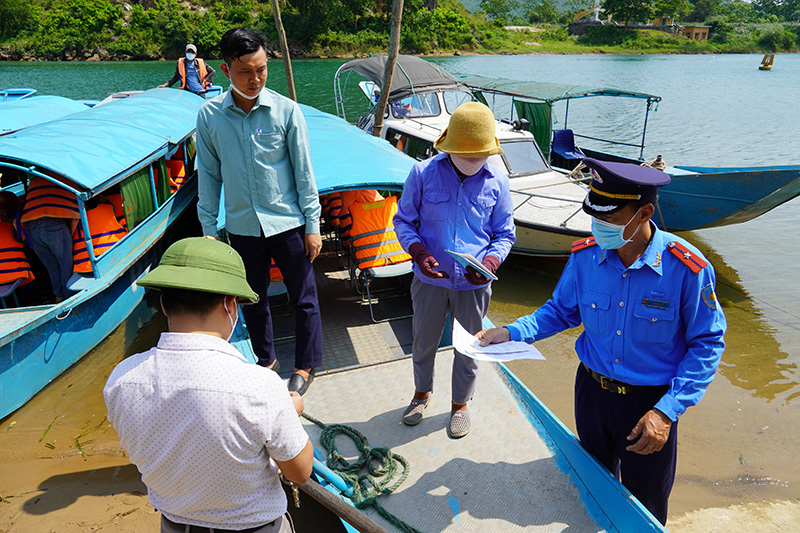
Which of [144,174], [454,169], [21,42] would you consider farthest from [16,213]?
[21,42]

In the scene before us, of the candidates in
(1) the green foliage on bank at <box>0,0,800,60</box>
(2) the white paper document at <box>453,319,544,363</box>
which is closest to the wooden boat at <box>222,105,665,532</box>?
(2) the white paper document at <box>453,319,544,363</box>

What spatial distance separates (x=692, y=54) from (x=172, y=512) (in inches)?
3450

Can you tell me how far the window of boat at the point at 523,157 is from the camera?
29.4 ft

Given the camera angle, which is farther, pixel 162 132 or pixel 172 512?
pixel 162 132

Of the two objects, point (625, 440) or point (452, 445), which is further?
point (452, 445)

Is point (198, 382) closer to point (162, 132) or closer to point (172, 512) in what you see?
point (172, 512)

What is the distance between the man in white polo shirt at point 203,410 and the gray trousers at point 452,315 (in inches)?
70.8

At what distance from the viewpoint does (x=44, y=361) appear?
483 centimetres

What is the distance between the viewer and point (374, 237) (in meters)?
5.23

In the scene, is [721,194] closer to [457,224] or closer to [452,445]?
[457,224]

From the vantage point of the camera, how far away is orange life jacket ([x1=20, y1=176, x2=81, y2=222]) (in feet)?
16.7

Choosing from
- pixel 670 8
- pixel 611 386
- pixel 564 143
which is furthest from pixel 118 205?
pixel 670 8

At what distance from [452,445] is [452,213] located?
4.92ft

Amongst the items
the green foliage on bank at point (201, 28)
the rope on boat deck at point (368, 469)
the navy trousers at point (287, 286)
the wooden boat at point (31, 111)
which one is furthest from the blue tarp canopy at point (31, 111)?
the green foliage on bank at point (201, 28)
